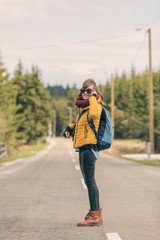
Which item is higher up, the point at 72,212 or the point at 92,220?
the point at 92,220

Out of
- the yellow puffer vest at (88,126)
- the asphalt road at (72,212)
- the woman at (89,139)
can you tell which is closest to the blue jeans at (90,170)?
the woman at (89,139)

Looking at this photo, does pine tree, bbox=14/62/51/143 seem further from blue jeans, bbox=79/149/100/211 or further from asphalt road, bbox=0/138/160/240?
blue jeans, bbox=79/149/100/211

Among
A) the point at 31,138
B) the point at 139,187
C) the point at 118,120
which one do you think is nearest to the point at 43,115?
the point at 31,138

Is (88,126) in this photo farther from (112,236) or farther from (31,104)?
(31,104)

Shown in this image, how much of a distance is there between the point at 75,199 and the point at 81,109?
294 centimetres

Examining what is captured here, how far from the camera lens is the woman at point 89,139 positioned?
4570 millimetres

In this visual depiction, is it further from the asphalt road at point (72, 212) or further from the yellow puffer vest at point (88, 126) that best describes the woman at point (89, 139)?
the asphalt road at point (72, 212)

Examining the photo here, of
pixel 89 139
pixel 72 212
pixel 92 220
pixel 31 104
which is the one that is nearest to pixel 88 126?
pixel 89 139

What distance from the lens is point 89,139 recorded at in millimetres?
4566

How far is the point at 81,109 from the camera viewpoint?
478 centimetres

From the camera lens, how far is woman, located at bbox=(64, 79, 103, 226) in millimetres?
4570

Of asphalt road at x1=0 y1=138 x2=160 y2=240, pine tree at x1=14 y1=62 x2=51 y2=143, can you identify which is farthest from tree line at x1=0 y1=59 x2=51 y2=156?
asphalt road at x1=0 y1=138 x2=160 y2=240

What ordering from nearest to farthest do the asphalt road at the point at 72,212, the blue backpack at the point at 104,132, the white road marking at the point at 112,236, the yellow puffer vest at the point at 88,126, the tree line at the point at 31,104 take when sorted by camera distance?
1. the white road marking at the point at 112,236
2. the asphalt road at the point at 72,212
3. the yellow puffer vest at the point at 88,126
4. the blue backpack at the point at 104,132
5. the tree line at the point at 31,104

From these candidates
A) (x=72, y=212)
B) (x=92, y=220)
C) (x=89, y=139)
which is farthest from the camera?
(x=72, y=212)
